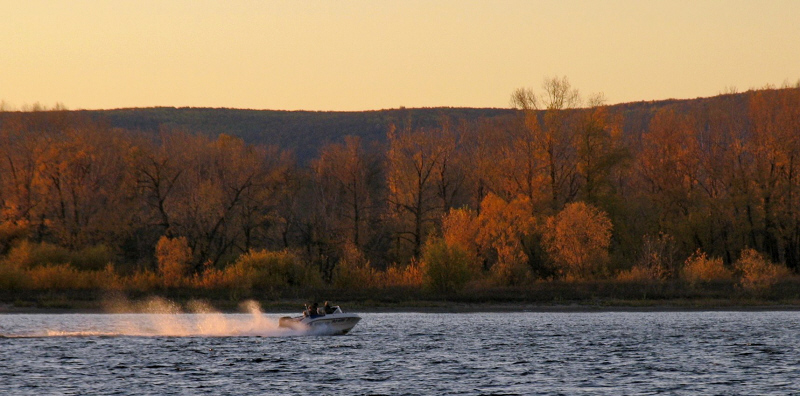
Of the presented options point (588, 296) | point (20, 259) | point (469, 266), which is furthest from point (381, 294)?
point (20, 259)

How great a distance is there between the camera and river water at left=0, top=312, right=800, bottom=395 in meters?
37.0

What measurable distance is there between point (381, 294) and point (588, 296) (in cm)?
1596

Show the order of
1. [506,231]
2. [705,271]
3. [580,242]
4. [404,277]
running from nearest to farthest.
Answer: [705,271] < [580,242] < [404,277] < [506,231]

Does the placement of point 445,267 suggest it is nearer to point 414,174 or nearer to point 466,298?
point 466,298

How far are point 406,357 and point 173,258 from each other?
44.5 metres

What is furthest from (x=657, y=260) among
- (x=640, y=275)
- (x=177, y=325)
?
(x=177, y=325)

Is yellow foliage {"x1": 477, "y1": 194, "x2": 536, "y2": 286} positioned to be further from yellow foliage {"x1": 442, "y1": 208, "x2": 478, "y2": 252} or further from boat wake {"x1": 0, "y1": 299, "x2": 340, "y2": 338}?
boat wake {"x1": 0, "y1": 299, "x2": 340, "y2": 338}

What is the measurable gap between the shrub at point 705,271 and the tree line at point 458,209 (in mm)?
190

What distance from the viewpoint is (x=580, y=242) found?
86.9m

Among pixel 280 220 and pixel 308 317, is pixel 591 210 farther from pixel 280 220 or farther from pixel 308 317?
pixel 308 317

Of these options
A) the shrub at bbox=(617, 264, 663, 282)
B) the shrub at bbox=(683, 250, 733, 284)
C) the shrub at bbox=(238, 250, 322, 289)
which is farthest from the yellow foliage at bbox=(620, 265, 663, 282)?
the shrub at bbox=(238, 250, 322, 289)

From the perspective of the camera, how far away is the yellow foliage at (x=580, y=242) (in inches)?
3396

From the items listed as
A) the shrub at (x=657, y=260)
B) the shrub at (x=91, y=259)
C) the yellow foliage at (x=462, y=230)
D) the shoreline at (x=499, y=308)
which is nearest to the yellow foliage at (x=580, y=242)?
the shrub at (x=657, y=260)

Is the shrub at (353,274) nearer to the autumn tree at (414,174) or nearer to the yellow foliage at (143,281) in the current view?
the autumn tree at (414,174)
